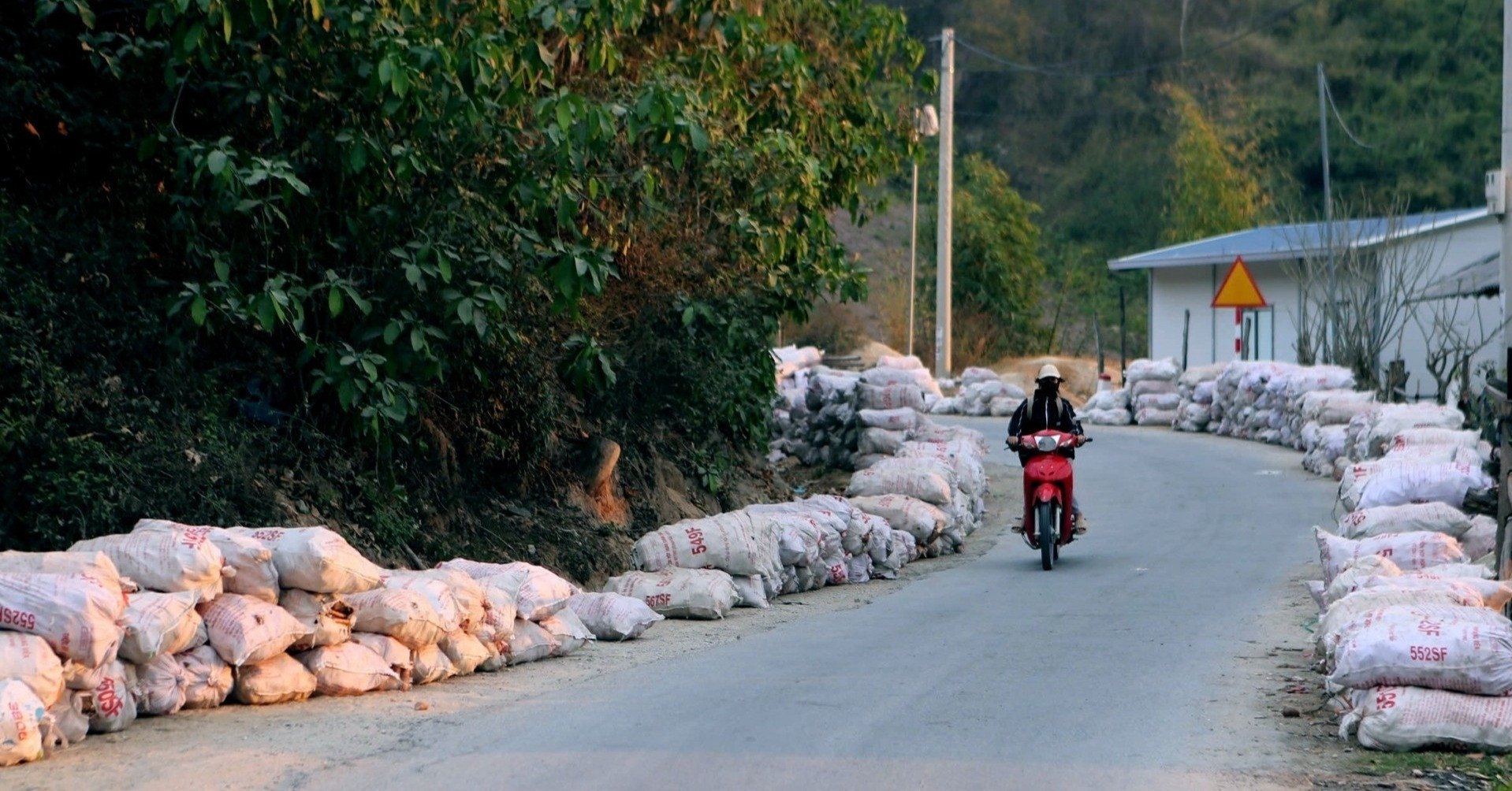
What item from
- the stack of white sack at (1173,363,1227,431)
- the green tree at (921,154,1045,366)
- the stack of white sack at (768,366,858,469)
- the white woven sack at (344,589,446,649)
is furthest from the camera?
the green tree at (921,154,1045,366)

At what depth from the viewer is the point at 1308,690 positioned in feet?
27.7

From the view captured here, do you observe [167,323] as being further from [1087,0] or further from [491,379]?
[1087,0]

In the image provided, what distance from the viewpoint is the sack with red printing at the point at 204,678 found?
25.0 ft

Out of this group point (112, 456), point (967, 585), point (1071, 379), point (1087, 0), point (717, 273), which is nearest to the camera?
point (112, 456)

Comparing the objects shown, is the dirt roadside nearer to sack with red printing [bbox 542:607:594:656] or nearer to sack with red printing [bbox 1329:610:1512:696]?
sack with red printing [bbox 542:607:594:656]

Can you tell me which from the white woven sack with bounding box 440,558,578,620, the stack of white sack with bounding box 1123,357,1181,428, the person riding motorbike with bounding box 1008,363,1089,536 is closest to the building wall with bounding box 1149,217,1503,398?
the stack of white sack with bounding box 1123,357,1181,428

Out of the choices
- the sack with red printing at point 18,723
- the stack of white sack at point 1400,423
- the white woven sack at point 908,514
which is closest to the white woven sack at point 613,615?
the sack with red printing at point 18,723

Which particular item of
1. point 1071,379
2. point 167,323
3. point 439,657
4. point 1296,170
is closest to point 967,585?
point 439,657

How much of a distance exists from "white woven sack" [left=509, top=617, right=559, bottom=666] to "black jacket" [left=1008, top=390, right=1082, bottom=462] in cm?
572

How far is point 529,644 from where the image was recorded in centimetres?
935

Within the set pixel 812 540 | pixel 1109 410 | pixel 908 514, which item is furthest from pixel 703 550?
pixel 1109 410

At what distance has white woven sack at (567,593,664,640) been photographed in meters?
10.1

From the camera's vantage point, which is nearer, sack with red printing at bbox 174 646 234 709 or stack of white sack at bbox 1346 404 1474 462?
sack with red printing at bbox 174 646 234 709

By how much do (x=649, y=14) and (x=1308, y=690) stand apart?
8.39 m
